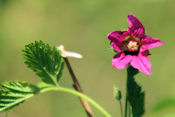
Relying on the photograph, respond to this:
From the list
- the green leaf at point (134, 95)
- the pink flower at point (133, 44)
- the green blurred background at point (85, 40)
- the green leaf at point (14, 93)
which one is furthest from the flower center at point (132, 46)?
the green blurred background at point (85, 40)

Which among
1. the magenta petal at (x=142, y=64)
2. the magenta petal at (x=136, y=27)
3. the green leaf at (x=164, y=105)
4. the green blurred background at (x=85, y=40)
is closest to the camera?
the magenta petal at (x=142, y=64)

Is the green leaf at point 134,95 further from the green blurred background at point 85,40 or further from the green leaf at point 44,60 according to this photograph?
the green blurred background at point 85,40

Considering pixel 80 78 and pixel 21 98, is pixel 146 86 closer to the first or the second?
pixel 80 78

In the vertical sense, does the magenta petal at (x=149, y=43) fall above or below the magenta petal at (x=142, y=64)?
above

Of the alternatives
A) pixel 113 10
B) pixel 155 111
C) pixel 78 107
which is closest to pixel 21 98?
pixel 155 111

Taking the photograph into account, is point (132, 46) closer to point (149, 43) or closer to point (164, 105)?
point (149, 43)

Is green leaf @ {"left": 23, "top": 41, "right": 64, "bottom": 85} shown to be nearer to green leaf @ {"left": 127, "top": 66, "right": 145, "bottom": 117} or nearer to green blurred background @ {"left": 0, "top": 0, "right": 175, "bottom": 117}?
green leaf @ {"left": 127, "top": 66, "right": 145, "bottom": 117}
